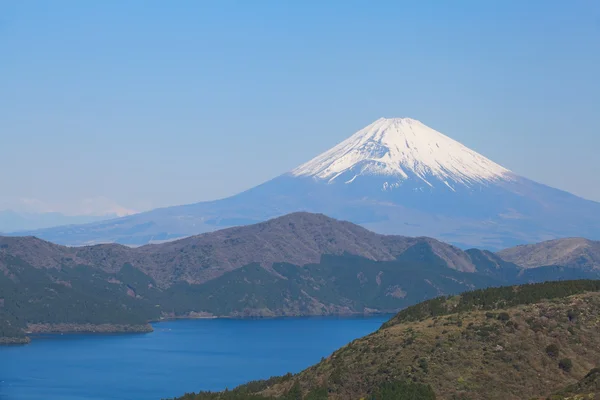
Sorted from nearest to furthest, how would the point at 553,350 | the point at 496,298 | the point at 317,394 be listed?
the point at 553,350 < the point at 317,394 < the point at 496,298

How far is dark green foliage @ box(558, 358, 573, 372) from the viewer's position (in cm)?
12975

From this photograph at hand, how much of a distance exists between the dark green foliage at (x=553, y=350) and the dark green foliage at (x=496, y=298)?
1765cm

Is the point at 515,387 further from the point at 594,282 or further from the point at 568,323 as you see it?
the point at 594,282

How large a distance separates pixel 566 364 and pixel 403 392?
20.1 m

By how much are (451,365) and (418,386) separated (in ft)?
21.1

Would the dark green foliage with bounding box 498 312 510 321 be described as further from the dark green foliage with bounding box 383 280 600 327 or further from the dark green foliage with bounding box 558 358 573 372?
the dark green foliage with bounding box 558 358 573 372

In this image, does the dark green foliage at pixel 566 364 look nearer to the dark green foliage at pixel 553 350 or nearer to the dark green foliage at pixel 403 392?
the dark green foliage at pixel 553 350

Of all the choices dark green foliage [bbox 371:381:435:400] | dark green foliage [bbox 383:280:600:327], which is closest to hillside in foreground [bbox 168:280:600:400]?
dark green foliage [bbox 371:381:435:400]

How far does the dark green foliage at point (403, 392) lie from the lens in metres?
124

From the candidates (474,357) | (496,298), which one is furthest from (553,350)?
(496,298)

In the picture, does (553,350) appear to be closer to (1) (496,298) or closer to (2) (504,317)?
(2) (504,317)

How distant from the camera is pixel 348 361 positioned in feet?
466

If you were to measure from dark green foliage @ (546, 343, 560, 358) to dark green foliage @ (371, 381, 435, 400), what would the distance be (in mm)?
17018

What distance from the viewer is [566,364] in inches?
5113
